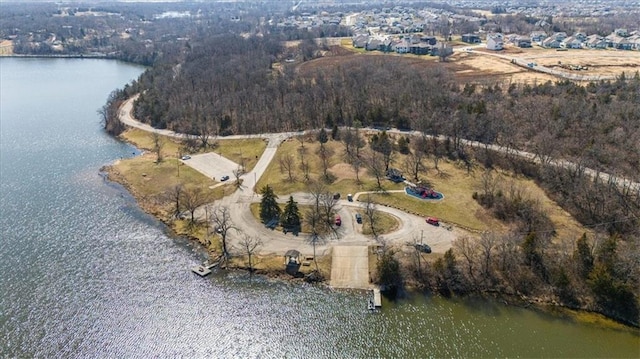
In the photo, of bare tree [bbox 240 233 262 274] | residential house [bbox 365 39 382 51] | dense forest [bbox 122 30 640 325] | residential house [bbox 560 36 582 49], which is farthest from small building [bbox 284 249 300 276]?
residential house [bbox 560 36 582 49]

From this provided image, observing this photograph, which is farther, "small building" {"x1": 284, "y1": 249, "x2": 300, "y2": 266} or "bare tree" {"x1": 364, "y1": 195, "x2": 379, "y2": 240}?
"bare tree" {"x1": 364, "y1": 195, "x2": 379, "y2": 240}

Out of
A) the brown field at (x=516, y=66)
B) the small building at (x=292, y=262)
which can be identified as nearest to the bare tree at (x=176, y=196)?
the small building at (x=292, y=262)

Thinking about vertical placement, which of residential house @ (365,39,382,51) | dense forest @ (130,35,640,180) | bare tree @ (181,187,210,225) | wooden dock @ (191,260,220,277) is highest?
residential house @ (365,39,382,51)

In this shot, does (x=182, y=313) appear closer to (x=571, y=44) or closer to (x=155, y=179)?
(x=155, y=179)

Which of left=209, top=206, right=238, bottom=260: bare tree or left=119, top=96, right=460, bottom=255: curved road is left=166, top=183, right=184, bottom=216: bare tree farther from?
left=209, top=206, right=238, bottom=260: bare tree

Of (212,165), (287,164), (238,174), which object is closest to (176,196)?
(238,174)

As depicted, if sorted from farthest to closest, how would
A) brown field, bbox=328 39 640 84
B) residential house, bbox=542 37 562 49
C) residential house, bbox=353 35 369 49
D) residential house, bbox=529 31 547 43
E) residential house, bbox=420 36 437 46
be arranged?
residential house, bbox=529 31 547 43 < residential house, bbox=353 35 369 49 < residential house, bbox=420 36 437 46 < residential house, bbox=542 37 562 49 < brown field, bbox=328 39 640 84
